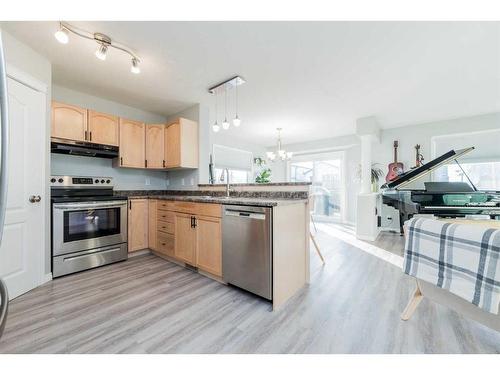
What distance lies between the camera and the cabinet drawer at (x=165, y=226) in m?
2.80

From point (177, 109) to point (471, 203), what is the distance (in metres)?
4.30

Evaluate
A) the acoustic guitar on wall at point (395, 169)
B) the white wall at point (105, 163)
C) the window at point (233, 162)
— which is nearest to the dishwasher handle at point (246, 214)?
the white wall at point (105, 163)

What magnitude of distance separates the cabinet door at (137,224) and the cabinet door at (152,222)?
4 centimetres

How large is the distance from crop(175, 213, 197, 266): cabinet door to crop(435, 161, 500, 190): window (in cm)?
515

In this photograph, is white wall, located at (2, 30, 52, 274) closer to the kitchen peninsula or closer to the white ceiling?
the white ceiling

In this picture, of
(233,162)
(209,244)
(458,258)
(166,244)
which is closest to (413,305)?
(458,258)

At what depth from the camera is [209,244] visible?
89.8 inches

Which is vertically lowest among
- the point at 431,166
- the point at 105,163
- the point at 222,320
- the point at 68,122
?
the point at 222,320

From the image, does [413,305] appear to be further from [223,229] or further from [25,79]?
[25,79]

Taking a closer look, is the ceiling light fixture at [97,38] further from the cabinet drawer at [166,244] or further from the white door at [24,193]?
the cabinet drawer at [166,244]

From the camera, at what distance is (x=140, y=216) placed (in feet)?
10.1

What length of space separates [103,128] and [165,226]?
1.60 meters
